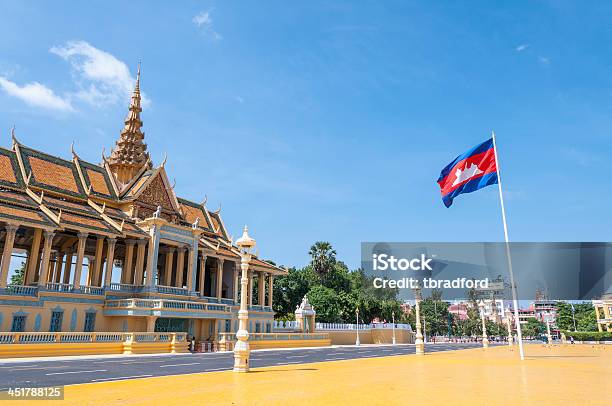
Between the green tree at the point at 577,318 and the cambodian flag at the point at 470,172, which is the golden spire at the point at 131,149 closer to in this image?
the cambodian flag at the point at 470,172

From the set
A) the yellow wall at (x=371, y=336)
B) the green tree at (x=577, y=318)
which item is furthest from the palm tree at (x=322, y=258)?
the green tree at (x=577, y=318)

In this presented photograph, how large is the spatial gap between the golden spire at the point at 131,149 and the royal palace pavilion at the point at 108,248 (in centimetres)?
10

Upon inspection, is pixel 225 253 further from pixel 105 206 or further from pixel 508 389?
pixel 508 389

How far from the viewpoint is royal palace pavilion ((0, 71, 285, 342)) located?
29252 mm

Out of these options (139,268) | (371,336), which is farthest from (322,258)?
(139,268)

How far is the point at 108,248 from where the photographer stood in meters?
34.9

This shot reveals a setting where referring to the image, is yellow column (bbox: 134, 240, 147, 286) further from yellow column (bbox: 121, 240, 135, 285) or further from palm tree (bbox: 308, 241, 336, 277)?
palm tree (bbox: 308, 241, 336, 277)

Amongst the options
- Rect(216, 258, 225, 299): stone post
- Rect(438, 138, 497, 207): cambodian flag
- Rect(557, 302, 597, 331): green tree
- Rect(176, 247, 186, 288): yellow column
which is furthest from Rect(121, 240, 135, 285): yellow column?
Rect(557, 302, 597, 331): green tree

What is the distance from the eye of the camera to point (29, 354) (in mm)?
23422

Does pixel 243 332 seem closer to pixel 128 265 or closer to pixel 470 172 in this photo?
pixel 470 172

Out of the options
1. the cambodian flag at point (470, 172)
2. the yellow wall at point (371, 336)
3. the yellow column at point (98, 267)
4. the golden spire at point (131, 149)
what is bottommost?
the yellow wall at point (371, 336)

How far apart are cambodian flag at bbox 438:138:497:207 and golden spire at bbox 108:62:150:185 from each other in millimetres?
30704

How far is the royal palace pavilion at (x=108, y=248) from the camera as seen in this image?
96.0ft

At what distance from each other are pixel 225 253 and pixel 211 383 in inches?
1376
